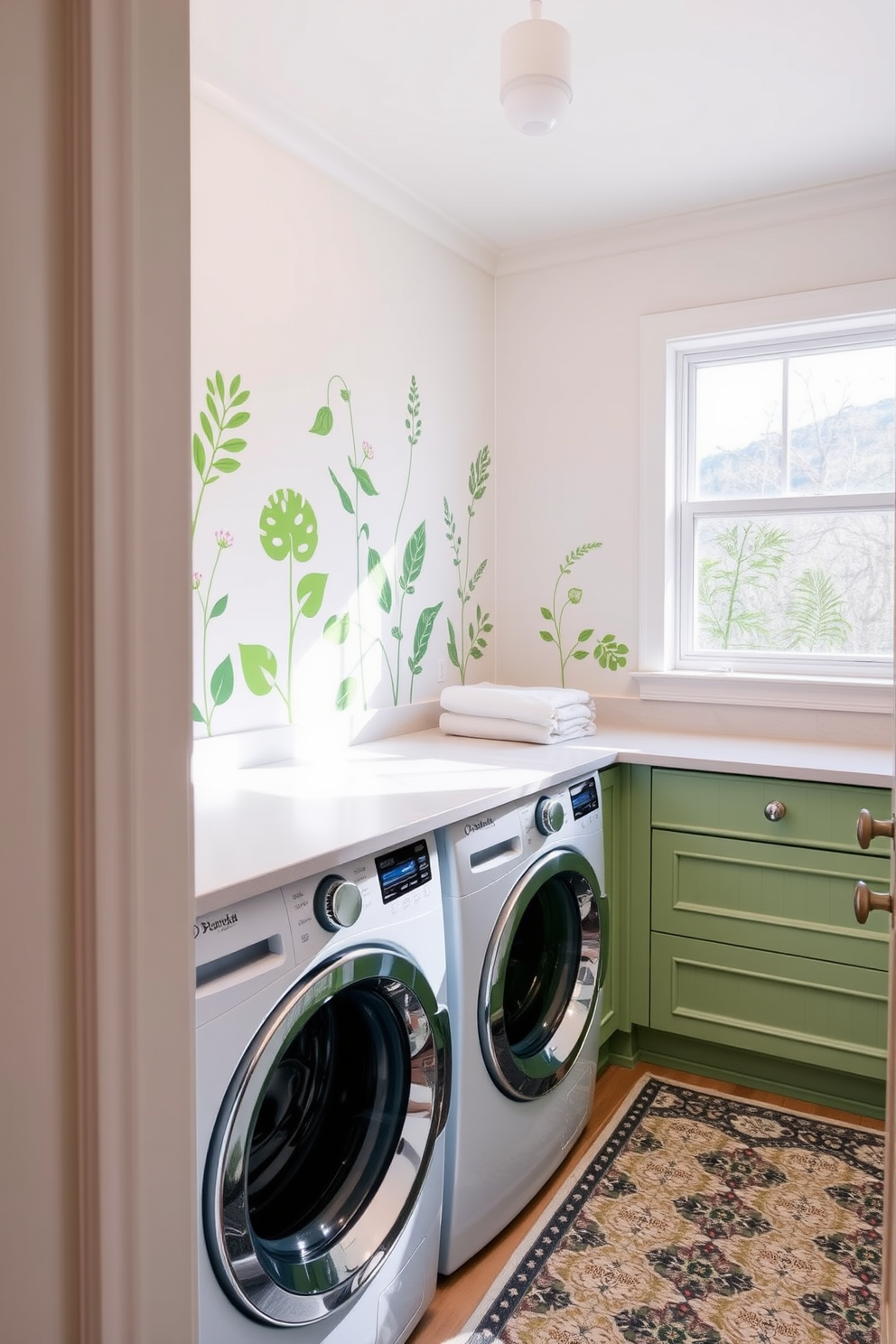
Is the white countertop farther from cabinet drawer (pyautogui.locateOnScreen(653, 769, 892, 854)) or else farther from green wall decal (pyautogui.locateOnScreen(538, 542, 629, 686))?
green wall decal (pyautogui.locateOnScreen(538, 542, 629, 686))

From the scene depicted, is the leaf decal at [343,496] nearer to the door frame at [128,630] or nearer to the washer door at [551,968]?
the washer door at [551,968]

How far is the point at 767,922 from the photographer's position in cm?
230

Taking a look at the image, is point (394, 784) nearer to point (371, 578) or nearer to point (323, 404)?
point (371, 578)

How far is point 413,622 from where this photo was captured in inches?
110

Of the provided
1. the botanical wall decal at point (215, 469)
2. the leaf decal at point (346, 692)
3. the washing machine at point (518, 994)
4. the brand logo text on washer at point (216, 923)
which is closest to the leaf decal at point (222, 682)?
the botanical wall decal at point (215, 469)

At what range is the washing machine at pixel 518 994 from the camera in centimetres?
168

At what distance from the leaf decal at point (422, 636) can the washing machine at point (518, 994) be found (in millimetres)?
766

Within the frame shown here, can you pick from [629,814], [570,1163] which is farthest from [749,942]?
[570,1163]

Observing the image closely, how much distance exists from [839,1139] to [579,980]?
730 millimetres

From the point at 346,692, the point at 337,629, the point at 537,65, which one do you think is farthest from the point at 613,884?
the point at 537,65

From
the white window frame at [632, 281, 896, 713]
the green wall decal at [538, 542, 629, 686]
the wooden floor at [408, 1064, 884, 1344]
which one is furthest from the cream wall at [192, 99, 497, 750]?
the wooden floor at [408, 1064, 884, 1344]

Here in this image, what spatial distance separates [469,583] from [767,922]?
55.7 inches

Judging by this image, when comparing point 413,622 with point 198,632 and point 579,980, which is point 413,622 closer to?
point 198,632

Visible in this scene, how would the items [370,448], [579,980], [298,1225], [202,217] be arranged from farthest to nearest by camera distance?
[370,448], [579,980], [202,217], [298,1225]
